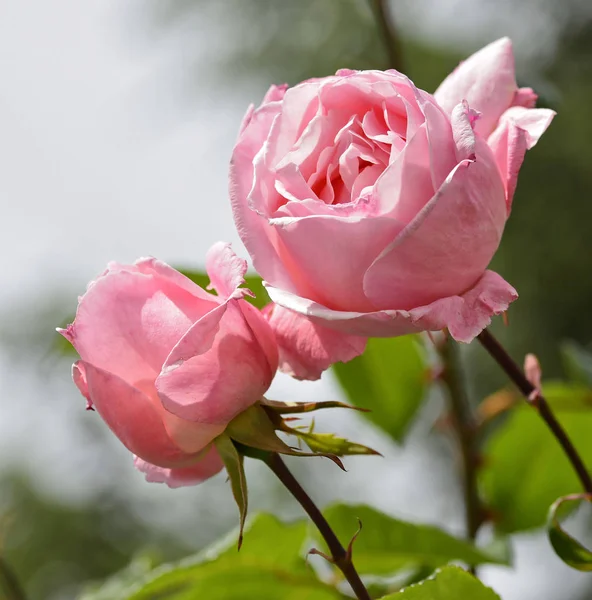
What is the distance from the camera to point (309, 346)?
243 mm

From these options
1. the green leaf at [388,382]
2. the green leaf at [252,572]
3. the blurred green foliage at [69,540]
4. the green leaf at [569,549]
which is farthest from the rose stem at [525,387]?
the blurred green foliage at [69,540]

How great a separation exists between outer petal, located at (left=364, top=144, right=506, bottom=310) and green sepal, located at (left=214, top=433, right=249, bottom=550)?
61mm

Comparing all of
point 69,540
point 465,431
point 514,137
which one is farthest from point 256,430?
point 69,540

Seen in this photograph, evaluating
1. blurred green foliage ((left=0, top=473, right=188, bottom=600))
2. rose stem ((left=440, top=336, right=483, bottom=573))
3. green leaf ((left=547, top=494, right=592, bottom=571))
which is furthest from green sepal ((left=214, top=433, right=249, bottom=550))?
blurred green foliage ((left=0, top=473, right=188, bottom=600))

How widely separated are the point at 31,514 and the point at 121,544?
217 millimetres

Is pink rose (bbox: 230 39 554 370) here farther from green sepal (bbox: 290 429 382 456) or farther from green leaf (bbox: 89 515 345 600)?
green leaf (bbox: 89 515 345 600)

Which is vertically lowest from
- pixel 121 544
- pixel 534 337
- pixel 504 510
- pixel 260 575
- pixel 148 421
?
pixel 534 337

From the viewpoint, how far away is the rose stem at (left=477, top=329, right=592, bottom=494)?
0.25 metres

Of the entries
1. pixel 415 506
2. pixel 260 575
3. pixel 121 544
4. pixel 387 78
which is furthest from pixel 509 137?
pixel 121 544

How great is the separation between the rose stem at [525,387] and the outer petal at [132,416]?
0.08 metres

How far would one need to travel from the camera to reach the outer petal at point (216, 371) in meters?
0.22

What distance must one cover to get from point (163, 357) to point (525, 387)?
113 mm

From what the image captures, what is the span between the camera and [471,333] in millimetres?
213

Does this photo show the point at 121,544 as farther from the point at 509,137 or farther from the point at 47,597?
the point at 509,137
